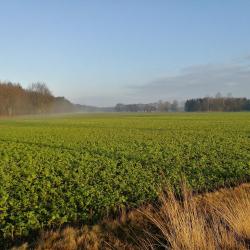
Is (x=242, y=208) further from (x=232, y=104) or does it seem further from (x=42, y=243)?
(x=232, y=104)

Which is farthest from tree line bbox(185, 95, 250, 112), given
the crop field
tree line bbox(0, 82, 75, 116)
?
the crop field

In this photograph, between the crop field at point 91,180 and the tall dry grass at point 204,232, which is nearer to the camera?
the tall dry grass at point 204,232

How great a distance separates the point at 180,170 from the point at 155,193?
4.09m

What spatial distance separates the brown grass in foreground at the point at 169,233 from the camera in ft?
15.1

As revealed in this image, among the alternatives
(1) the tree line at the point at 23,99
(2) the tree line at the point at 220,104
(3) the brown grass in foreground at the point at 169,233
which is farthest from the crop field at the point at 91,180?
(2) the tree line at the point at 220,104

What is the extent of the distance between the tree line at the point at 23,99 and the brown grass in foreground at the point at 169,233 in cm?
11267

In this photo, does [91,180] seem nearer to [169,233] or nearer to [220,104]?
[169,233]

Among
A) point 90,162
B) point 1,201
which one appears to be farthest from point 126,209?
point 90,162

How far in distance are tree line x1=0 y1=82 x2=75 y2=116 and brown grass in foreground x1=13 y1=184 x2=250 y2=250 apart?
113 meters

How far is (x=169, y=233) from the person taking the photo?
534cm

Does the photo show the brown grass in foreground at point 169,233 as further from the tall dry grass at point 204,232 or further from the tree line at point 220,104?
the tree line at point 220,104

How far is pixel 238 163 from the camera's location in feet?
47.6

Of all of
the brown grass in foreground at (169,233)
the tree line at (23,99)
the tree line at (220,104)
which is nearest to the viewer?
the brown grass in foreground at (169,233)

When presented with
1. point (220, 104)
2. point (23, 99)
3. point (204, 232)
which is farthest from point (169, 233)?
point (220, 104)
